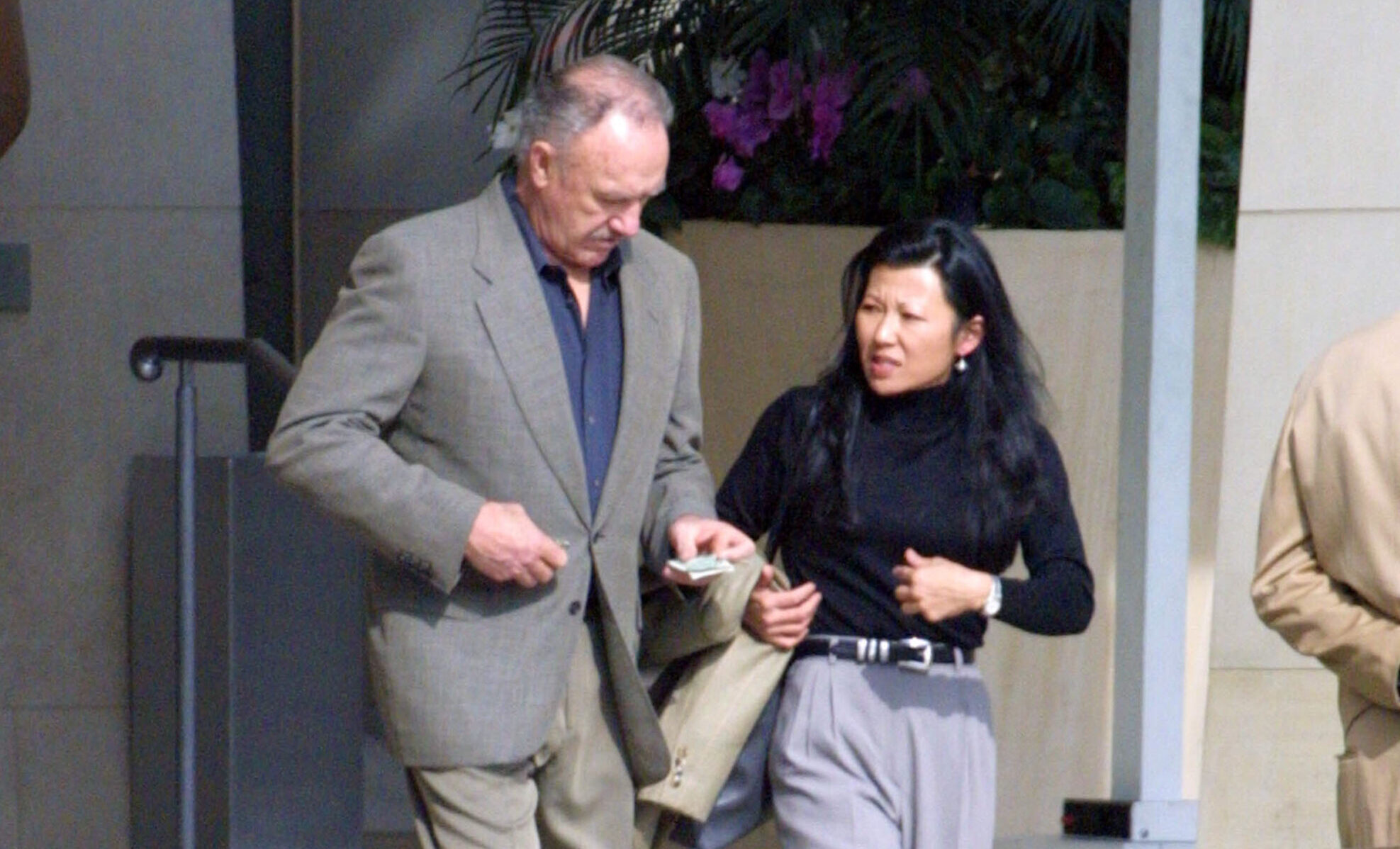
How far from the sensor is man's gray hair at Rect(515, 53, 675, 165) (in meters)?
3.85

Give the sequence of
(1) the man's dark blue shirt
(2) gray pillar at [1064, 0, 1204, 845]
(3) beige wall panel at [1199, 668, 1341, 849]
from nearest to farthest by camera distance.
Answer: (1) the man's dark blue shirt, (3) beige wall panel at [1199, 668, 1341, 849], (2) gray pillar at [1064, 0, 1204, 845]

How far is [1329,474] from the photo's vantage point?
11.1 ft

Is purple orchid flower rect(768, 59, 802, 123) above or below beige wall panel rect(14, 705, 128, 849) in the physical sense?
above

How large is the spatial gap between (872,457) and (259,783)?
300 cm

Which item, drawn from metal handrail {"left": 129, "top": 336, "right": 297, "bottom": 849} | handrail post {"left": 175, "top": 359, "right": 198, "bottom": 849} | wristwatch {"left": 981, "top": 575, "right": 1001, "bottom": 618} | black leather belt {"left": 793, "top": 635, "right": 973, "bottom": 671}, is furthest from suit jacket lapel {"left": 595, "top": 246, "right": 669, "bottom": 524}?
handrail post {"left": 175, "top": 359, "right": 198, "bottom": 849}

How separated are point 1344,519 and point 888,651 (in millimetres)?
856

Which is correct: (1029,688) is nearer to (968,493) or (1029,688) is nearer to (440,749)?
(968,493)

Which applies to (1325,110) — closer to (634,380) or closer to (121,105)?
(634,380)

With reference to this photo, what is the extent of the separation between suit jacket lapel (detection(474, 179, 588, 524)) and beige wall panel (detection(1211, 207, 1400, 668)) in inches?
58.4

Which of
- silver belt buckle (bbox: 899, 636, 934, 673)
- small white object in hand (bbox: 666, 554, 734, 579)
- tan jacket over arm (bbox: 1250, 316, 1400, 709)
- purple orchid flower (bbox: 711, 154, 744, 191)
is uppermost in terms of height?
purple orchid flower (bbox: 711, 154, 744, 191)

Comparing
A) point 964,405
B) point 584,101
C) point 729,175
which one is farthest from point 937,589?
point 729,175

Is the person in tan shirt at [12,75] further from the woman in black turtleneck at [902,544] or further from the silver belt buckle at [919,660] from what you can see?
the silver belt buckle at [919,660]

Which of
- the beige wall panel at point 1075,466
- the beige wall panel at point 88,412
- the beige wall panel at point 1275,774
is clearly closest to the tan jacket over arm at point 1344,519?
the beige wall panel at point 1275,774

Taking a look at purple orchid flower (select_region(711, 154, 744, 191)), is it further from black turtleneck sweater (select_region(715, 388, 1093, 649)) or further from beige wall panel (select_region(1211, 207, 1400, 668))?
black turtleneck sweater (select_region(715, 388, 1093, 649))
